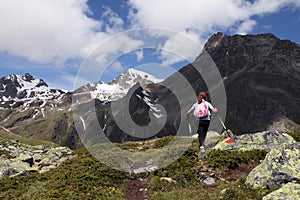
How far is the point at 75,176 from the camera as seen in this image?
61.0 feet

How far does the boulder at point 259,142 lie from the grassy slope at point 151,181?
1350mm

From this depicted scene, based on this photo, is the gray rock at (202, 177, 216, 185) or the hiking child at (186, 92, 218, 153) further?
the hiking child at (186, 92, 218, 153)

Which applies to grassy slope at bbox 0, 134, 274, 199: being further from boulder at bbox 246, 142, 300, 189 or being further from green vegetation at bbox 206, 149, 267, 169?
boulder at bbox 246, 142, 300, 189

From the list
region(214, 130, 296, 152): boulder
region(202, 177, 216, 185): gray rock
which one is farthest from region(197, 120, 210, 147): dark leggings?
region(202, 177, 216, 185): gray rock

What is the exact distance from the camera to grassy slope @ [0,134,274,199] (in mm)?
14859

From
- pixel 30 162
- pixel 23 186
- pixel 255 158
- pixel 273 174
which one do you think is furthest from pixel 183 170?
pixel 30 162

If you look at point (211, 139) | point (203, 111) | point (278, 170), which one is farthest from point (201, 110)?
point (211, 139)

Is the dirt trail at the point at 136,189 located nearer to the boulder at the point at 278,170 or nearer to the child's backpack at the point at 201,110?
the child's backpack at the point at 201,110

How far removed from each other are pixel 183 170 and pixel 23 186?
10.6m

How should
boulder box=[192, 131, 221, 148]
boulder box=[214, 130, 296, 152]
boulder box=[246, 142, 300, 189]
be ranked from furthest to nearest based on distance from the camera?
1. boulder box=[192, 131, 221, 148]
2. boulder box=[214, 130, 296, 152]
3. boulder box=[246, 142, 300, 189]

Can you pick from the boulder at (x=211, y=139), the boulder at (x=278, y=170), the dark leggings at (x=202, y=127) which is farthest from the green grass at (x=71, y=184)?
the boulder at (x=211, y=139)

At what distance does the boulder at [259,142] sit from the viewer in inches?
840

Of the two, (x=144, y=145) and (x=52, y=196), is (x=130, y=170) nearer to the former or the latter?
(x=52, y=196)

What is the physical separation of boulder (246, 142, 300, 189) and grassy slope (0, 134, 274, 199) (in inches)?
27.3
